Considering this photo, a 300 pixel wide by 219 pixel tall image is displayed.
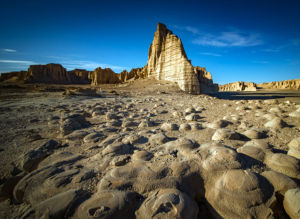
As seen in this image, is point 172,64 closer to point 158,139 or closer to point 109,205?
point 158,139

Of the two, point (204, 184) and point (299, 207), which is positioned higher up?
point (299, 207)

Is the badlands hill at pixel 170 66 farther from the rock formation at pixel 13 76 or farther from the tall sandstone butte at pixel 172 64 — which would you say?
the rock formation at pixel 13 76

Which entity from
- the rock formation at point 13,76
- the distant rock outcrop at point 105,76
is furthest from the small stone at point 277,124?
the rock formation at point 13,76

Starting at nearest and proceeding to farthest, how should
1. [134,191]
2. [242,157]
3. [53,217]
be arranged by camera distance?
[53,217] → [134,191] → [242,157]

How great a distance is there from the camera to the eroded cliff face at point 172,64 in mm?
13398

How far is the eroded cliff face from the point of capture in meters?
13.4

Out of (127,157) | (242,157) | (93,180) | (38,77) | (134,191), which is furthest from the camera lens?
(38,77)

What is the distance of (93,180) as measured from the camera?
3.96ft

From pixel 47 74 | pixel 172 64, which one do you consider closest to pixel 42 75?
pixel 47 74

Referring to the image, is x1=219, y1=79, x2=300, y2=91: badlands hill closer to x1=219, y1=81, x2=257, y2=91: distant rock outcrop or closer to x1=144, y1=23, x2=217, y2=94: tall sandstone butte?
x1=219, y1=81, x2=257, y2=91: distant rock outcrop

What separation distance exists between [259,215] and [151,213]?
0.82 m

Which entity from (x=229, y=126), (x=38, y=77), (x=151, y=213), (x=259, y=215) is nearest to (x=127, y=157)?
(x=151, y=213)

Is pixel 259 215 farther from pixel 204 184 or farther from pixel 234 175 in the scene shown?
pixel 204 184

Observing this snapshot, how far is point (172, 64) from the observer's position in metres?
16.2
